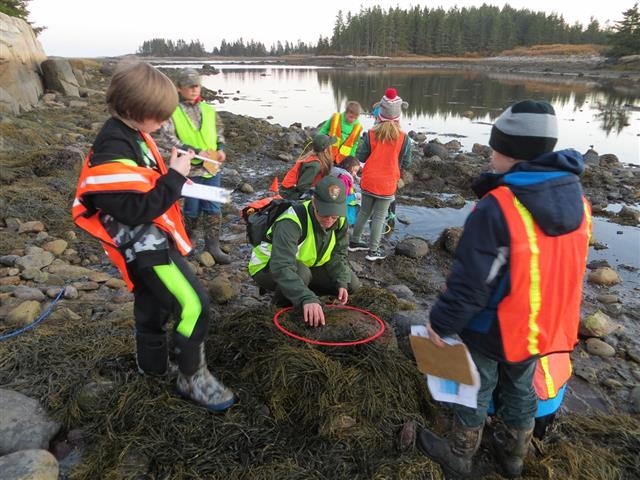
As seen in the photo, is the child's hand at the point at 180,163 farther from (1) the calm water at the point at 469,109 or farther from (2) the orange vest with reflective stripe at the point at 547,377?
(1) the calm water at the point at 469,109

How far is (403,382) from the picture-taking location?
294 centimetres

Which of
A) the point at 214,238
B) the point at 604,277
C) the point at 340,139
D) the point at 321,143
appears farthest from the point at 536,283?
the point at 340,139

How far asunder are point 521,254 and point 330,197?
156cm

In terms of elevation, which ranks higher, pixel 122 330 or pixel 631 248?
pixel 122 330

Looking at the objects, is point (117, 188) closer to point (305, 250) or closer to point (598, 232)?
point (305, 250)

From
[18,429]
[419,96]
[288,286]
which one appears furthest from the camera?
[419,96]

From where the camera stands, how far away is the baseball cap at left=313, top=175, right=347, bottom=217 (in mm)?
3193

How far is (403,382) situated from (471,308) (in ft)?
3.67

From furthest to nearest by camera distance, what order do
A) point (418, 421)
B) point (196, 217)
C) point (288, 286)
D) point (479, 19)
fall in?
point (479, 19) < point (196, 217) < point (288, 286) < point (418, 421)

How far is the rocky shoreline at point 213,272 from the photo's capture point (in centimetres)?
347

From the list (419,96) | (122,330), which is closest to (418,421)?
(122,330)

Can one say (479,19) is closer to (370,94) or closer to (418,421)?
(370,94)

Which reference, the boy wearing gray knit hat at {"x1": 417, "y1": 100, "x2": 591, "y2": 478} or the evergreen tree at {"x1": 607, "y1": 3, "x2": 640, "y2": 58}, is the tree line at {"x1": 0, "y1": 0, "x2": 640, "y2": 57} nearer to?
the evergreen tree at {"x1": 607, "y1": 3, "x2": 640, "y2": 58}

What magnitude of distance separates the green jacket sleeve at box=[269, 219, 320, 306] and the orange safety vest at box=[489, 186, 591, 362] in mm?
1437
